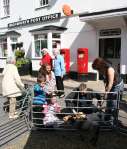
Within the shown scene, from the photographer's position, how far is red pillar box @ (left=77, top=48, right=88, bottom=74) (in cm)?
1584

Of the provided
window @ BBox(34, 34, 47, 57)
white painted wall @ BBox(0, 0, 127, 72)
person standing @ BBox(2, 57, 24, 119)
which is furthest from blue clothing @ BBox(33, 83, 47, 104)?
window @ BBox(34, 34, 47, 57)

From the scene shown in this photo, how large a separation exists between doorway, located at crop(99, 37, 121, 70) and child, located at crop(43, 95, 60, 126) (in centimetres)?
897

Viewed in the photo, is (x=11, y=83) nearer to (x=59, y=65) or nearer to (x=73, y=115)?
(x=73, y=115)

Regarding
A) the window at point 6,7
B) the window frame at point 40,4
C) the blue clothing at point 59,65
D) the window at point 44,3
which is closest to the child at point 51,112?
the blue clothing at point 59,65

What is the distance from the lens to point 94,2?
1605 centimetres

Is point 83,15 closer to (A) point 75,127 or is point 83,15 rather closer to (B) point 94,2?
(B) point 94,2

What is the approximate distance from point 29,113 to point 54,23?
40.0 feet

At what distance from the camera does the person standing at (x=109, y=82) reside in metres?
6.51

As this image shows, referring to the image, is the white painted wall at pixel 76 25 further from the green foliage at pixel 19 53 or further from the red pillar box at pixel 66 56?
Result: the green foliage at pixel 19 53

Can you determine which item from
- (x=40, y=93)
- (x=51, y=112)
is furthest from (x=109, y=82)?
(x=40, y=93)

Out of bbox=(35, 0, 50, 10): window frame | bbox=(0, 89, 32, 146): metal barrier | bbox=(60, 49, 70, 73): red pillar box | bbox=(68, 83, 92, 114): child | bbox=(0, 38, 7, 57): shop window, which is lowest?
bbox=(0, 89, 32, 146): metal barrier

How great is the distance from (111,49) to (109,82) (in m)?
10.0

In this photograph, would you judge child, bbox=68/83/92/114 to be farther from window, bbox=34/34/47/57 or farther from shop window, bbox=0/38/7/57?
shop window, bbox=0/38/7/57

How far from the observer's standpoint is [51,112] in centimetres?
700
